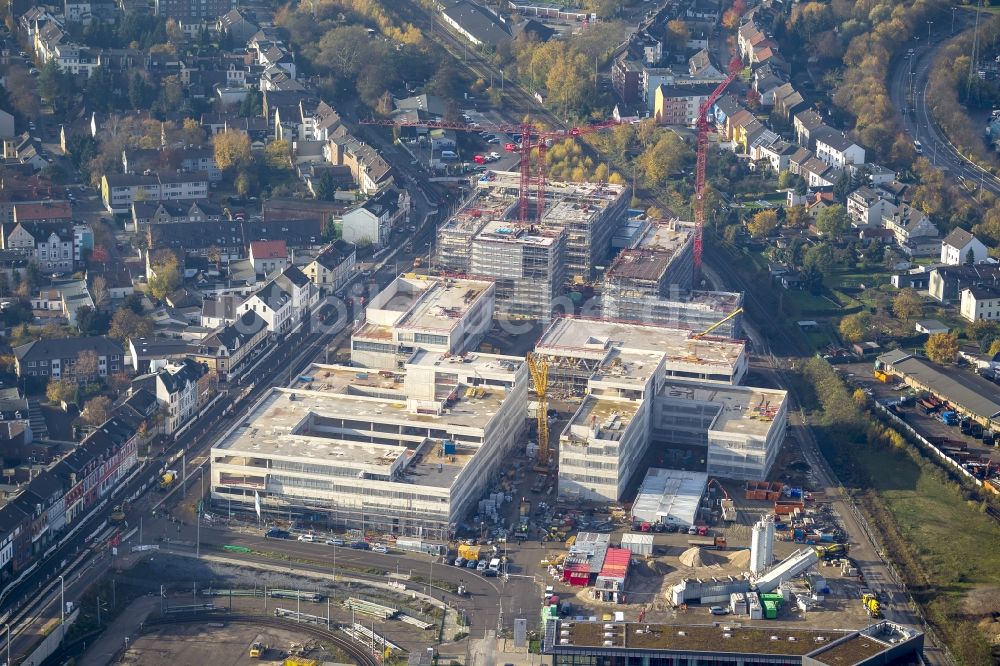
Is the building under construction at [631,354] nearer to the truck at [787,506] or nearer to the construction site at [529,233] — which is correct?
the construction site at [529,233]

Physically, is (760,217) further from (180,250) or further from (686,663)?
(686,663)

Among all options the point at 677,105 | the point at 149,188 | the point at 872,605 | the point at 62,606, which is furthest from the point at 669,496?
the point at 677,105

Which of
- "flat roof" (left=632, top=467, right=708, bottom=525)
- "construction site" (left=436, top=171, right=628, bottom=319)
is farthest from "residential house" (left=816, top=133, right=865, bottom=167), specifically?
"flat roof" (left=632, top=467, right=708, bottom=525)

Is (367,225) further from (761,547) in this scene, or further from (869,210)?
(761,547)

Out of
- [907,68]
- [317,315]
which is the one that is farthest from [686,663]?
[907,68]

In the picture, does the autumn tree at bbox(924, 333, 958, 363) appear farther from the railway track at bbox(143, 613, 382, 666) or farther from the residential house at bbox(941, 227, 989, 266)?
the railway track at bbox(143, 613, 382, 666)
